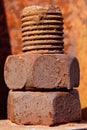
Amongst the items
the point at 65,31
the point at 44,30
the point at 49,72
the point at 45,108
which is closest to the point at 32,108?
the point at 45,108

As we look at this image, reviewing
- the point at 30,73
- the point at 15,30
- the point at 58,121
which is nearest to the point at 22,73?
the point at 30,73

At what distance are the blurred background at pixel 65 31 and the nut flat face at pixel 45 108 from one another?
30cm

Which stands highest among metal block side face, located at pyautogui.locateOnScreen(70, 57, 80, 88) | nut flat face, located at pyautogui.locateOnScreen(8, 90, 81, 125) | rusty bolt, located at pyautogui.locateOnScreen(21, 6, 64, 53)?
rusty bolt, located at pyautogui.locateOnScreen(21, 6, 64, 53)

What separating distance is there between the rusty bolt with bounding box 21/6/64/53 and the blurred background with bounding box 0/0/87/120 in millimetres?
246

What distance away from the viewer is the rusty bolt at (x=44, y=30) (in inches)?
69.5

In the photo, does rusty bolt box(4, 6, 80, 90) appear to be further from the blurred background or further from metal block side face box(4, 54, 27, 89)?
the blurred background

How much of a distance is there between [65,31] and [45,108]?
57 cm

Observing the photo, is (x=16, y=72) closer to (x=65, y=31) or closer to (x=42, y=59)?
(x=42, y=59)

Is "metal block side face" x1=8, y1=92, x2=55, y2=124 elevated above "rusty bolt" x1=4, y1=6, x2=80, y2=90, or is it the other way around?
"rusty bolt" x1=4, y1=6, x2=80, y2=90

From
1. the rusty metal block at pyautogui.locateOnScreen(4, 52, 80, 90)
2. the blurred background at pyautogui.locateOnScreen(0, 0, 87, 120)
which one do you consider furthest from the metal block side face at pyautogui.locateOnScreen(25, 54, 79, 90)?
the blurred background at pyautogui.locateOnScreen(0, 0, 87, 120)

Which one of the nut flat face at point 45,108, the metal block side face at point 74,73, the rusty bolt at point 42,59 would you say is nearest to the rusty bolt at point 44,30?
the rusty bolt at point 42,59

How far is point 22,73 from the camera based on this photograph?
171 centimetres

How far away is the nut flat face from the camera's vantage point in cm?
164

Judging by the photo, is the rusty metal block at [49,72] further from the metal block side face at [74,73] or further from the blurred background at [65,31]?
the blurred background at [65,31]
